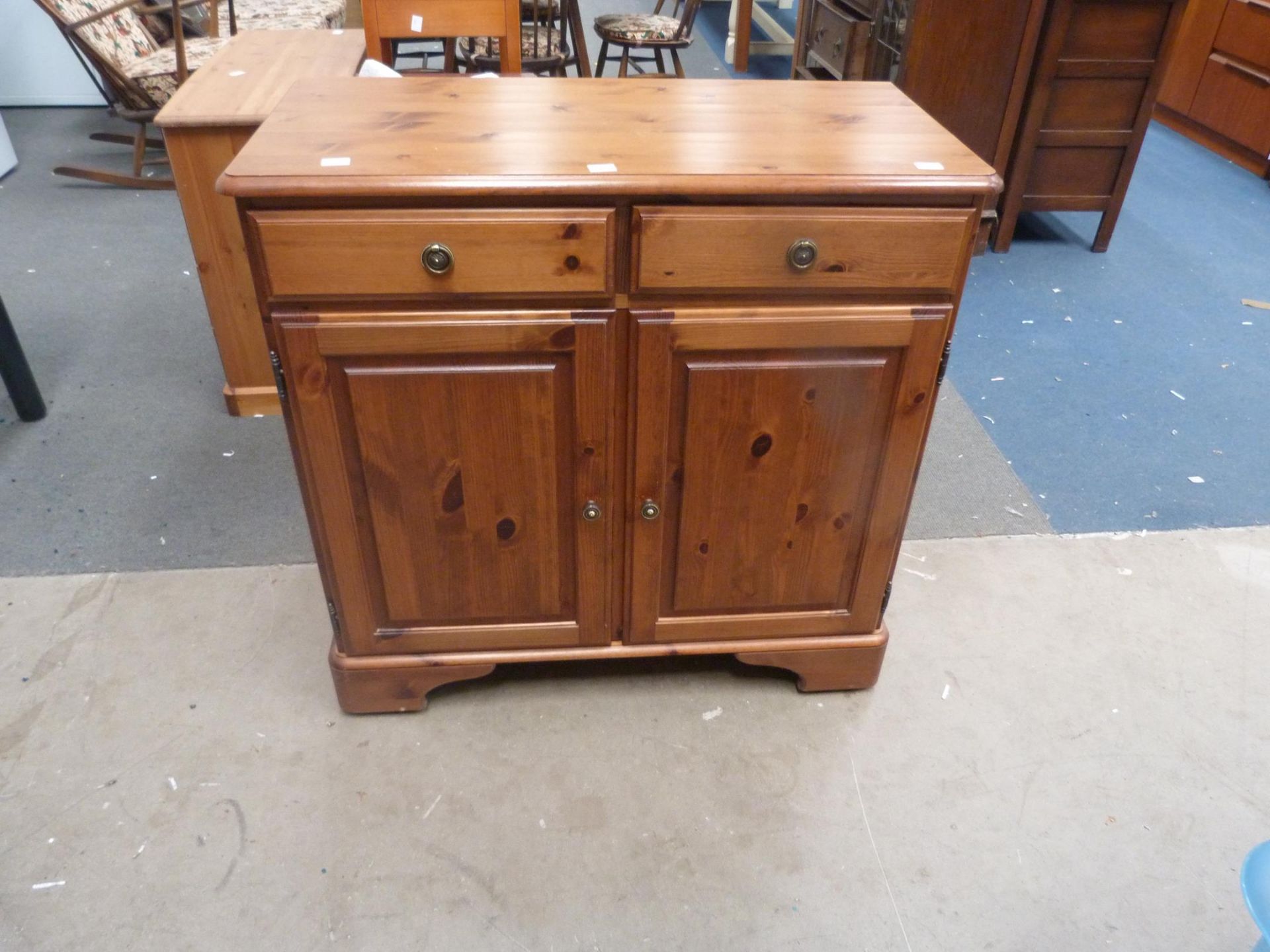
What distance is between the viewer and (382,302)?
3.52ft

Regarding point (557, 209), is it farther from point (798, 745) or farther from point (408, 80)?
point (798, 745)

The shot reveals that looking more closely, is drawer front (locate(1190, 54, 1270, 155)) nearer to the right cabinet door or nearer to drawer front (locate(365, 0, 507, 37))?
drawer front (locate(365, 0, 507, 37))

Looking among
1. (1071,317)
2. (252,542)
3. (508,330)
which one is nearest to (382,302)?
(508,330)

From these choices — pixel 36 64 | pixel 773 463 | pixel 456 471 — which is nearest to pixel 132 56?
pixel 36 64

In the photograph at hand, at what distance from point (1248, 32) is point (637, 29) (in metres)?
2.45

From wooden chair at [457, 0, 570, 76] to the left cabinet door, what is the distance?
243 cm

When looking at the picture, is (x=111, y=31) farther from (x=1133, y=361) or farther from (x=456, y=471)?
(x=1133, y=361)

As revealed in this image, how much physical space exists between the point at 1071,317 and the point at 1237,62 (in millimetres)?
2045

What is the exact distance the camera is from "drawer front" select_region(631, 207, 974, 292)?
1.05 meters

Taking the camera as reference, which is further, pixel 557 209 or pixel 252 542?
pixel 252 542

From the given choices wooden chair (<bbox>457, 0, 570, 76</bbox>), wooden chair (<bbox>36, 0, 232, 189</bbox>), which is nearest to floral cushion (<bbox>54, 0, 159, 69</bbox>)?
wooden chair (<bbox>36, 0, 232, 189</bbox>)

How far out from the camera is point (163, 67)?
10.2 feet

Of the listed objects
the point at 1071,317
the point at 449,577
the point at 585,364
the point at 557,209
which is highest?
the point at 557,209

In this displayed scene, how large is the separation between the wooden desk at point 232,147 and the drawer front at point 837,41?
1.59 meters
